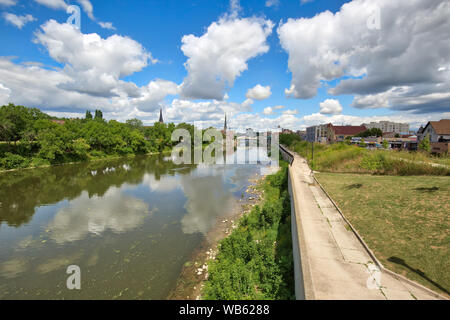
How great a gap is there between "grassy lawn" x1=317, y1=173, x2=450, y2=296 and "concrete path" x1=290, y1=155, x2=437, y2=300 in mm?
655

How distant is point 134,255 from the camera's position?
10914mm

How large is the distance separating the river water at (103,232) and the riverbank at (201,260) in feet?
1.23

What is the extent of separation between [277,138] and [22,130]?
81.4 meters

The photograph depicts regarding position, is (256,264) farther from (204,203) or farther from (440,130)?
(440,130)

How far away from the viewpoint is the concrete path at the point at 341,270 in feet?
17.8

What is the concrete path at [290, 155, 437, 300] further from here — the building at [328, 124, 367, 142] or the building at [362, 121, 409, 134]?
the building at [362, 121, 409, 134]

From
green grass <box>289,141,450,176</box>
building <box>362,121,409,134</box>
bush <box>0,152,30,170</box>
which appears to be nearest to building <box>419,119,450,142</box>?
green grass <box>289,141,450,176</box>

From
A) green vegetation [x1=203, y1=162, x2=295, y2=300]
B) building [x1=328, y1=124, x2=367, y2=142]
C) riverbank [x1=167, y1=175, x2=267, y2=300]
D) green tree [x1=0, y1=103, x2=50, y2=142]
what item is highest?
building [x1=328, y1=124, x2=367, y2=142]

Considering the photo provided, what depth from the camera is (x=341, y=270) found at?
21.1ft

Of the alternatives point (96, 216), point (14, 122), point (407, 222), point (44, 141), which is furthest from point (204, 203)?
point (14, 122)

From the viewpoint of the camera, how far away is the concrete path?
5.43 m

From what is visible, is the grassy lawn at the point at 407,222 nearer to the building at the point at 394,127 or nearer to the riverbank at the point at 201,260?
the riverbank at the point at 201,260

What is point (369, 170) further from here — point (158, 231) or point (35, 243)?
point (35, 243)

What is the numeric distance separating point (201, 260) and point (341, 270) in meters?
6.60
